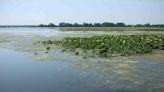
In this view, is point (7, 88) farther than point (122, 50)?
No

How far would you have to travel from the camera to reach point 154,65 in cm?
909

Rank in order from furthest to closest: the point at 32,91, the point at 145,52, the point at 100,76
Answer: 1. the point at 145,52
2. the point at 100,76
3. the point at 32,91

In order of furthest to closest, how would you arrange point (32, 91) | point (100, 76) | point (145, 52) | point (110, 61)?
1. point (145, 52)
2. point (110, 61)
3. point (100, 76)
4. point (32, 91)

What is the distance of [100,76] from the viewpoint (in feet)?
24.3

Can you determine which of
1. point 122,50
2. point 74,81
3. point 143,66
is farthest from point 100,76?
point 122,50

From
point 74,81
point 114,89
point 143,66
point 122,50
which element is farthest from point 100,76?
point 122,50

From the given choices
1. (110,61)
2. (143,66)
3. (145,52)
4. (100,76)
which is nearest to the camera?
(100,76)

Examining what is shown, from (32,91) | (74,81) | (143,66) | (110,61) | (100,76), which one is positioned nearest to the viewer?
(32,91)

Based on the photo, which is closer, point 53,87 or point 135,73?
point 53,87

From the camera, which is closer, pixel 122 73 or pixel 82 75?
pixel 82 75

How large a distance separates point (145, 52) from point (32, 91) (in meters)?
7.79

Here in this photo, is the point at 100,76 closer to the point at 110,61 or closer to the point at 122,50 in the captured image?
the point at 110,61

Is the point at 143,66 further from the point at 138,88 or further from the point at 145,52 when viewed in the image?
the point at 145,52

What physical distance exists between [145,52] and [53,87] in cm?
726
